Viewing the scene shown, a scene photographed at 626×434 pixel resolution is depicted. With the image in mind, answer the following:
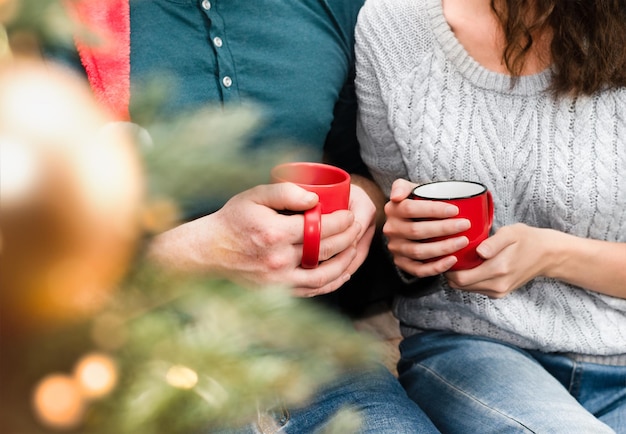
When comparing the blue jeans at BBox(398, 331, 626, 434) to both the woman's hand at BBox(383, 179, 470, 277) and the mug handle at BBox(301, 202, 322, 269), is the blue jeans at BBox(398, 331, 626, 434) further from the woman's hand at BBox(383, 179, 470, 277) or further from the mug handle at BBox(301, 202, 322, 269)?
the mug handle at BBox(301, 202, 322, 269)

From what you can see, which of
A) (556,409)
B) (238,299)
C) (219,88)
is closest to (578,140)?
(556,409)

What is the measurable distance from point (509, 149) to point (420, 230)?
29 centimetres

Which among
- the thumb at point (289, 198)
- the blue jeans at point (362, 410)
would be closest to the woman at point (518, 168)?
the blue jeans at point (362, 410)

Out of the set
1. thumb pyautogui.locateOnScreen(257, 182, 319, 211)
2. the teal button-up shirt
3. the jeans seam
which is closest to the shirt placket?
the teal button-up shirt

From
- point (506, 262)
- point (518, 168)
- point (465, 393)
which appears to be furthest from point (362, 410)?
point (518, 168)

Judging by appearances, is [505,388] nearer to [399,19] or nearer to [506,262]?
[506,262]

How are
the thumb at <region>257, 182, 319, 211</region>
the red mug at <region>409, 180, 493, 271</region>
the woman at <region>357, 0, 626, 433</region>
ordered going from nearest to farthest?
the thumb at <region>257, 182, 319, 211</region> → the red mug at <region>409, 180, 493, 271</region> → the woman at <region>357, 0, 626, 433</region>

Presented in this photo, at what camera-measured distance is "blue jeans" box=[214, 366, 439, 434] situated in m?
0.94

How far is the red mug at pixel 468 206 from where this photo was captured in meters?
0.91

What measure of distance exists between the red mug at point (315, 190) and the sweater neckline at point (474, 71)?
1.24ft

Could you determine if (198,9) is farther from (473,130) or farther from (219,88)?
(473,130)

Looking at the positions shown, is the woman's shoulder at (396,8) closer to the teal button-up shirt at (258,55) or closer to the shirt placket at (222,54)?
the teal button-up shirt at (258,55)

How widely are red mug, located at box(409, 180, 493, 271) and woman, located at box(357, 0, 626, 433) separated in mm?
59

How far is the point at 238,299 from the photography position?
406 millimetres
